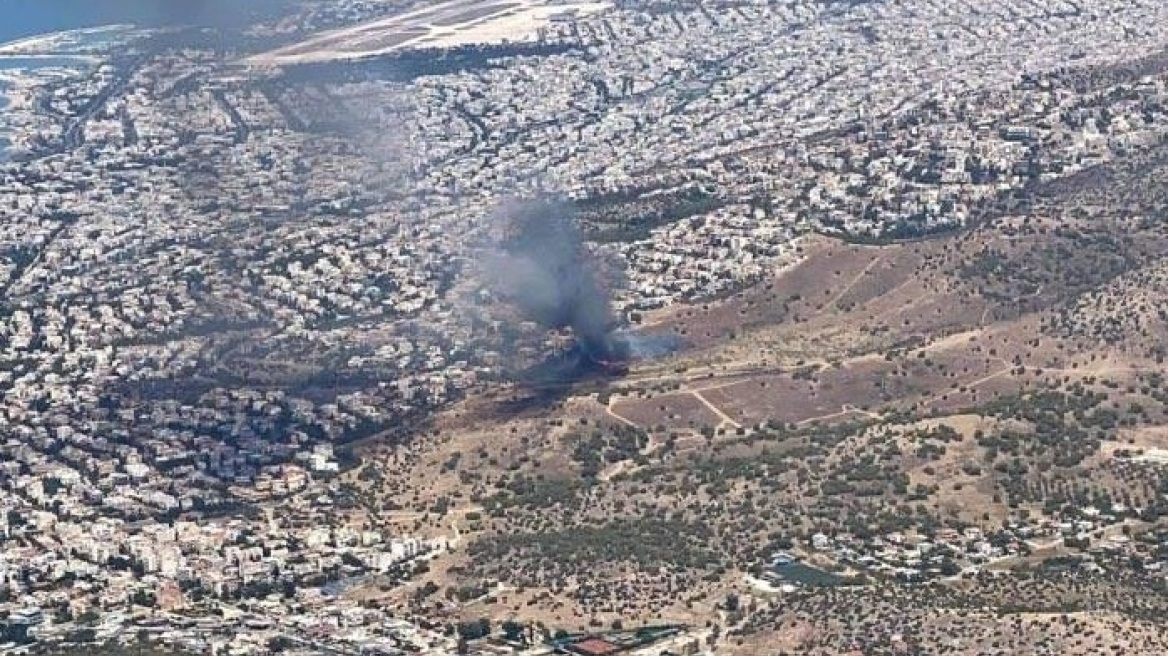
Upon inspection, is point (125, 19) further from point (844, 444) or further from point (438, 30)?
point (844, 444)

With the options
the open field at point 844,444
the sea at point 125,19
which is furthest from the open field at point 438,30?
the open field at point 844,444

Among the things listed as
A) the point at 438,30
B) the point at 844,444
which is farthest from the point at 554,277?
the point at 438,30

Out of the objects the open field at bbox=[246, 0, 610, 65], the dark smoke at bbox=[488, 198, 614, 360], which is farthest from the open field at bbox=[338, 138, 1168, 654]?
the open field at bbox=[246, 0, 610, 65]

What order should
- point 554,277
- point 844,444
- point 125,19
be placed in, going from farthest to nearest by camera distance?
point 125,19 → point 554,277 → point 844,444

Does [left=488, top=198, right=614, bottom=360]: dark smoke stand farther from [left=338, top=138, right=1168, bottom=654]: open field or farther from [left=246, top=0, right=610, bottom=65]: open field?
[left=246, top=0, right=610, bottom=65]: open field

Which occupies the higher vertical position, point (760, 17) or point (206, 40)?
point (206, 40)

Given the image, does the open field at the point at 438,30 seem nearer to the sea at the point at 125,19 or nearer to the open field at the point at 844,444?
the sea at the point at 125,19

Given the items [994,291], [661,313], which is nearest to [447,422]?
[661,313]

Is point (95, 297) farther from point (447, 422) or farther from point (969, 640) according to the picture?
point (969, 640)
